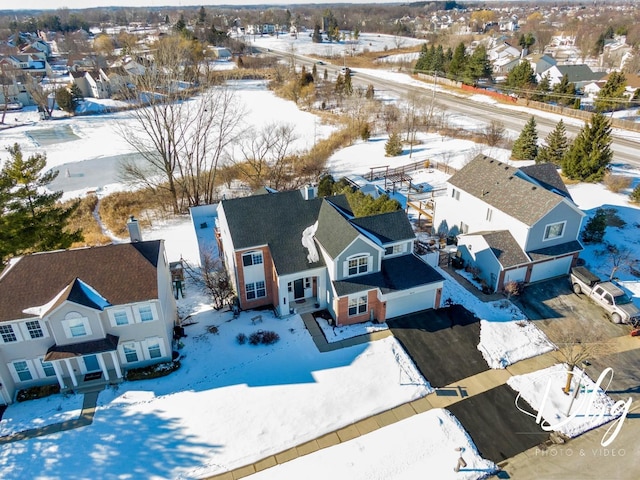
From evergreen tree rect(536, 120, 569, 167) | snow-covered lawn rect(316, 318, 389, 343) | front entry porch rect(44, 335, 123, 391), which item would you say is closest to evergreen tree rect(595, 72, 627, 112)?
evergreen tree rect(536, 120, 569, 167)

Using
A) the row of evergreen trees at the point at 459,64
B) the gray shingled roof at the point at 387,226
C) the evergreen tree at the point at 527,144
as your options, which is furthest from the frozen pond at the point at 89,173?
the row of evergreen trees at the point at 459,64

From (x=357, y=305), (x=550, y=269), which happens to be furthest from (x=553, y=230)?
→ (x=357, y=305)

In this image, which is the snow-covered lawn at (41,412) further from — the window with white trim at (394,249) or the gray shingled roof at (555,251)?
the gray shingled roof at (555,251)

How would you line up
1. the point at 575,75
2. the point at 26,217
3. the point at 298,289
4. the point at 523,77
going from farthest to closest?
1. the point at 575,75
2. the point at 523,77
3. the point at 298,289
4. the point at 26,217

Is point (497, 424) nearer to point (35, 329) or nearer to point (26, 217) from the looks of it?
point (35, 329)

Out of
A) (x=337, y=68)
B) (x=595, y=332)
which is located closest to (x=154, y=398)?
(x=595, y=332)

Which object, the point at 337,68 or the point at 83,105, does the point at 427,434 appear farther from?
the point at 337,68
